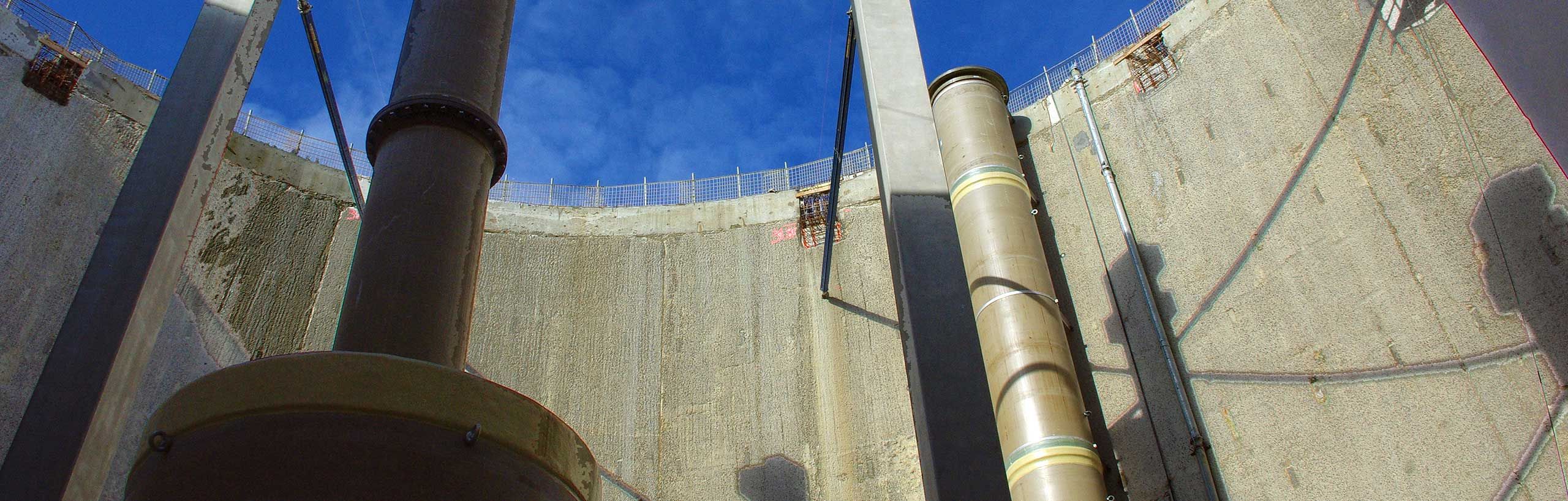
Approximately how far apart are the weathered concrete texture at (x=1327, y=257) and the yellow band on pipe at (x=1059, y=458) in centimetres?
196

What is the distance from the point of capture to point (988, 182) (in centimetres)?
1249

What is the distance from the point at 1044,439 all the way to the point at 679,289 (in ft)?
26.2

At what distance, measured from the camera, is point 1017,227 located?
12031mm

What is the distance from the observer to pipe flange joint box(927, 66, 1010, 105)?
13914mm

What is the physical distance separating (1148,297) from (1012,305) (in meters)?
2.47

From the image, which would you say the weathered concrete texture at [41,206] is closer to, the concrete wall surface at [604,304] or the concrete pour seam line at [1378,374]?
the concrete wall surface at [604,304]

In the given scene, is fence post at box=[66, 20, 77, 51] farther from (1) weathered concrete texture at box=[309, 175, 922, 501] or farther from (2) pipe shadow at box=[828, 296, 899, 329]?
(2) pipe shadow at box=[828, 296, 899, 329]

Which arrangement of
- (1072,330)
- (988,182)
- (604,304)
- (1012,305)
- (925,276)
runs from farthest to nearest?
(604,304)
(988,182)
(1072,330)
(1012,305)
(925,276)

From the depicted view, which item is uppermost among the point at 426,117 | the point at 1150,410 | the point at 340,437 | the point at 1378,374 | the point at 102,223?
the point at 102,223

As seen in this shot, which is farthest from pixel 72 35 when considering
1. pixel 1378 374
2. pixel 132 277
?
pixel 1378 374

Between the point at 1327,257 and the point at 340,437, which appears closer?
the point at 340,437

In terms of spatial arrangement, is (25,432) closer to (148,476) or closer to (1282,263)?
(148,476)

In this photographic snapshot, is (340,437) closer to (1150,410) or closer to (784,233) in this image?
(1150,410)

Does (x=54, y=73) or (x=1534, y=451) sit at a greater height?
(x=54, y=73)
